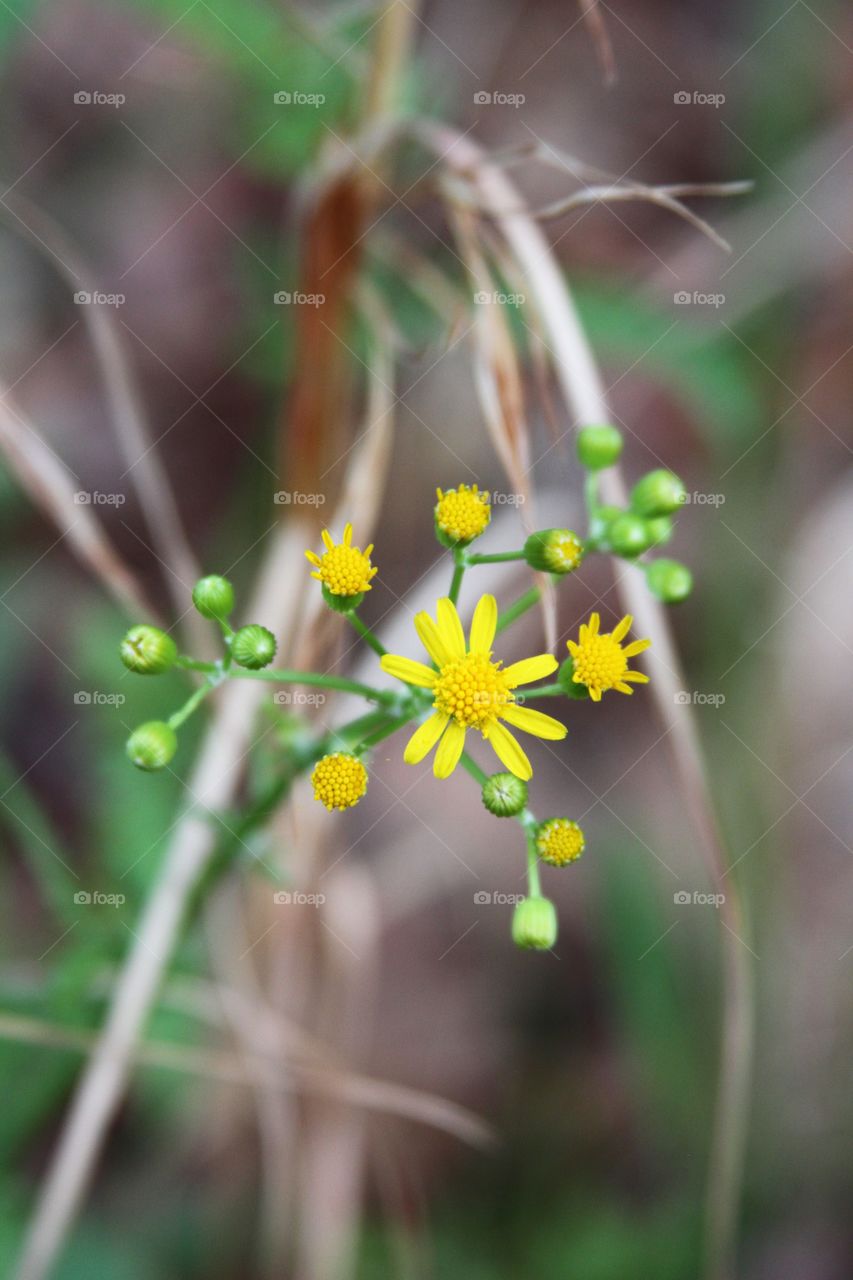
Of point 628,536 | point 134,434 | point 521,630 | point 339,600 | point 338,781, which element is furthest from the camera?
point 521,630

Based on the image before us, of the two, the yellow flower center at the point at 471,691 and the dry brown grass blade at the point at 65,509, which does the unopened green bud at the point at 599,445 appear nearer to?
the yellow flower center at the point at 471,691

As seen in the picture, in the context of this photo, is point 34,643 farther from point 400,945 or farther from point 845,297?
point 845,297

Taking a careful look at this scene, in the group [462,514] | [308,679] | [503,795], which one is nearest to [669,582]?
[462,514]

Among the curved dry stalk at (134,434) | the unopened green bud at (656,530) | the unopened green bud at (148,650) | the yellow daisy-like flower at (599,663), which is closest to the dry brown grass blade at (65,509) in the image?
the curved dry stalk at (134,434)

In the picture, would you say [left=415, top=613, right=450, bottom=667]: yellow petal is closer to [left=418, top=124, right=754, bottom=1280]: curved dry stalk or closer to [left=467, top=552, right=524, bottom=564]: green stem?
[left=467, top=552, right=524, bottom=564]: green stem

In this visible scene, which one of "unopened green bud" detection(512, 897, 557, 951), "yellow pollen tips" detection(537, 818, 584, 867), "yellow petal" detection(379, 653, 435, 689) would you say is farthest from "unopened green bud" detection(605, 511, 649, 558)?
"unopened green bud" detection(512, 897, 557, 951)

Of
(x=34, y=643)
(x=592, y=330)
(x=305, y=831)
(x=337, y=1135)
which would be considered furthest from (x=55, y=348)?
(x=337, y=1135)

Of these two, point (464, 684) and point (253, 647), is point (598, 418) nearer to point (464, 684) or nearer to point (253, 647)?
point (464, 684)
